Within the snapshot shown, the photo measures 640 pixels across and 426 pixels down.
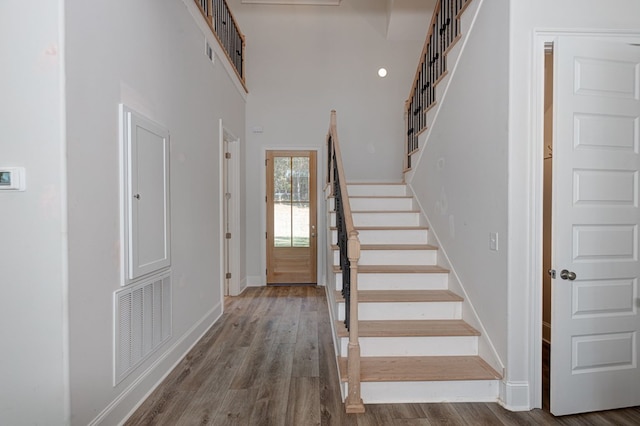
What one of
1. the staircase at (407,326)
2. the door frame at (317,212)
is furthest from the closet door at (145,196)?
the door frame at (317,212)

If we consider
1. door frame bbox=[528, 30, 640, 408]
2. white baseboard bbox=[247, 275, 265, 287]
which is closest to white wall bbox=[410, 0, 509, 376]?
door frame bbox=[528, 30, 640, 408]

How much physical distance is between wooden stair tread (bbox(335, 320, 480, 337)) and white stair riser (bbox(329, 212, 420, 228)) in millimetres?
Answer: 1437

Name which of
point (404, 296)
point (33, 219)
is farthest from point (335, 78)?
point (33, 219)

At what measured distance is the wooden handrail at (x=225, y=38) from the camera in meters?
3.88

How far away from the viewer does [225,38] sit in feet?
15.5

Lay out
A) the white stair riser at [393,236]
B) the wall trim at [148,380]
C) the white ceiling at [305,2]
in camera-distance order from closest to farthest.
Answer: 1. the wall trim at [148,380]
2. the white stair riser at [393,236]
3. the white ceiling at [305,2]

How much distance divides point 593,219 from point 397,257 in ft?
5.36

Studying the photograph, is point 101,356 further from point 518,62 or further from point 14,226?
point 518,62

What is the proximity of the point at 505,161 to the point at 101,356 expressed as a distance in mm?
2627

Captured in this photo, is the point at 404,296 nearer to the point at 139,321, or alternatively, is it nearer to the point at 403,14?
the point at 139,321

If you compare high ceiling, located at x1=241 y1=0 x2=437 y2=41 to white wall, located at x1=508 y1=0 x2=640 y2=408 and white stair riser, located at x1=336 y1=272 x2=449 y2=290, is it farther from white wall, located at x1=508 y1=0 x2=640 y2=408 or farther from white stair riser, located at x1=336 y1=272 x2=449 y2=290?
white stair riser, located at x1=336 y1=272 x2=449 y2=290

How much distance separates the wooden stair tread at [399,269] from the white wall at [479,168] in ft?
0.61

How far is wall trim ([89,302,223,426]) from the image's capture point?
1990 millimetres

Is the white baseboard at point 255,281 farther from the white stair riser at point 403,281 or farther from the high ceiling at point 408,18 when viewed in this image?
the high ceiling at point 408,18
